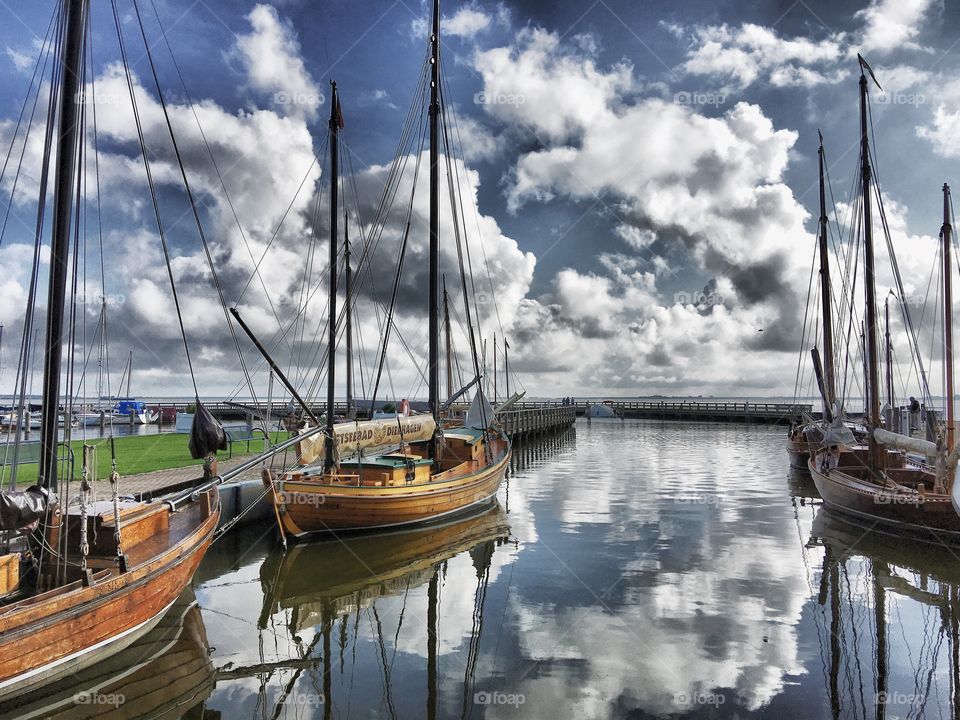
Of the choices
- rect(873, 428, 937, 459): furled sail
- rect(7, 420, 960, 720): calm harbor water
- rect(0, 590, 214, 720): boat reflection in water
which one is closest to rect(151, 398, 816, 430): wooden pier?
rect(873, 428, 937, 459): furled sail

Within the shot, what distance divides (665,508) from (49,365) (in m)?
18.6

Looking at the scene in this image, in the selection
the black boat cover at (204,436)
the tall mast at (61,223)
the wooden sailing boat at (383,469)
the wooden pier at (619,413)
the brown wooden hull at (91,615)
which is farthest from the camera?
the wooden pier at (619,413)

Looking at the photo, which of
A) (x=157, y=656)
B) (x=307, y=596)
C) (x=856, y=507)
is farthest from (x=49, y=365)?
(x=856, y=507)

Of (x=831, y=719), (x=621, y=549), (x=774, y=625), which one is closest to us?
(x=831, y=719)

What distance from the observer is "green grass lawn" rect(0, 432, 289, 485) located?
18.5 m

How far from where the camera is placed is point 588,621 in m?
10.4

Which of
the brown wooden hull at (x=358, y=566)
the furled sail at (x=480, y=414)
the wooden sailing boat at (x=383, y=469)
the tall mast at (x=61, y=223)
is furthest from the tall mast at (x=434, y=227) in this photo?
the tall mast at (x=61, y=223)

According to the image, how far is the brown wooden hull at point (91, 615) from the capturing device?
7055 mm

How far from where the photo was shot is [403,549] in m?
15.2

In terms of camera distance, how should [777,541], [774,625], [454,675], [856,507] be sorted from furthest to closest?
1. [856,507]
2. [777,541]
3. [774,625]
4. [454,675]

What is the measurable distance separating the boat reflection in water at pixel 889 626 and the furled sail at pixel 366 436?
1201 centimetres

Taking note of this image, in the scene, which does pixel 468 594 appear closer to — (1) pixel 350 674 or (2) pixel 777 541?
(1) pixel 350 674

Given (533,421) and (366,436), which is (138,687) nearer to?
(366,436)

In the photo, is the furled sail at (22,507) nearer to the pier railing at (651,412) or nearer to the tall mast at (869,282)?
the tall mast at (869,282)
